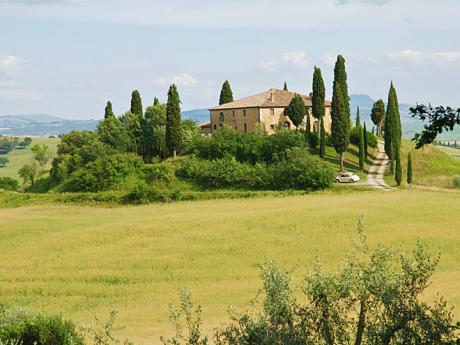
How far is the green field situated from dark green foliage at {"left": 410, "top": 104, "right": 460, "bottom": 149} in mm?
21707

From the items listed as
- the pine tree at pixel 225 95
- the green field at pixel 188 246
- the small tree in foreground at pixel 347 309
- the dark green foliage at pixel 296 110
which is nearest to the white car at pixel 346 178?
the green field at pixel 188 246

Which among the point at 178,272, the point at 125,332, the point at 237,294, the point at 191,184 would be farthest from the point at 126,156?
the point at 125,332

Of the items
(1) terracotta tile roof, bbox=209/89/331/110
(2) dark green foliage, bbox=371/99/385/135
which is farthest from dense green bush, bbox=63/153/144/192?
(2) dark green foliage, bbox=371/99/385/135

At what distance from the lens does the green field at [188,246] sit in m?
40.7

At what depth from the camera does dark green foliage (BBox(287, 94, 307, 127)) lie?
3698 inches

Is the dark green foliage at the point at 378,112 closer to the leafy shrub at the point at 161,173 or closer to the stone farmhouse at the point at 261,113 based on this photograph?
the stone farmhouse at the point at 261,113

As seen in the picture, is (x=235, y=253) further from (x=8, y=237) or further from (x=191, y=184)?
(x=191, y=184)

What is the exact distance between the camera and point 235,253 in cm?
4997

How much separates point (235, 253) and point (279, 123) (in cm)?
4959

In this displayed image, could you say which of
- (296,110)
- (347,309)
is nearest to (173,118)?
(296,110)

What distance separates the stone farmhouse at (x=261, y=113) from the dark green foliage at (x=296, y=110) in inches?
37.0

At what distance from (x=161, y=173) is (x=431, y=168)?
34.5 metres

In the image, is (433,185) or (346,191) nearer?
(346,191)

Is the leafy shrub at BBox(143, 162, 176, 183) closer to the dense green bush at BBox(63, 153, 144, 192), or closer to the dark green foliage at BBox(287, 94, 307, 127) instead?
the dense green bush at BBox(63, 153, 144, 192)
